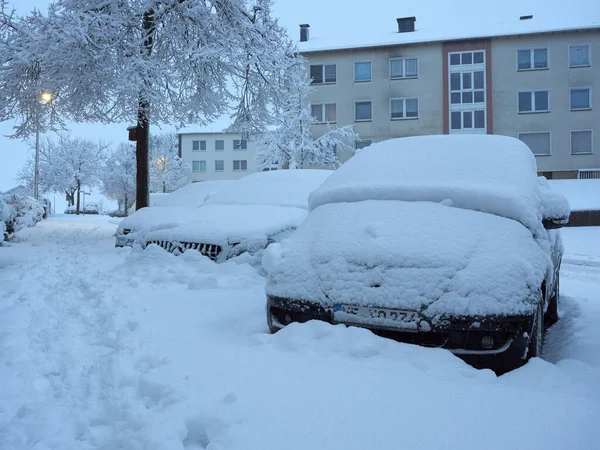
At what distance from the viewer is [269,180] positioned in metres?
8.66

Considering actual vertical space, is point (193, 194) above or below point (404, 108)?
below

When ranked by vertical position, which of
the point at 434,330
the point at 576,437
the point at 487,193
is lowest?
the point at 576,437

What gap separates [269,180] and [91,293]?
4.11 meters

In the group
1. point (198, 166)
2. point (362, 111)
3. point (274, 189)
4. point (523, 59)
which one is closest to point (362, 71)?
point (362, 111)

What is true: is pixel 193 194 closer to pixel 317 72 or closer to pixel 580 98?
pixel 317 72

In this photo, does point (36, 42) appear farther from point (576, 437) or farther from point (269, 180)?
point (576, 437)

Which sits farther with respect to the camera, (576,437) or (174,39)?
(174,39)

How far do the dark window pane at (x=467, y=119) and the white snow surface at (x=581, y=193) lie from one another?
11.6 metres

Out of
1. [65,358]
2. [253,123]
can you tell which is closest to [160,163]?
[253,123]

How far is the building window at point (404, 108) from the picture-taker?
1404 inches

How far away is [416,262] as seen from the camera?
3.08m

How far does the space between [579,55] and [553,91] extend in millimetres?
2762

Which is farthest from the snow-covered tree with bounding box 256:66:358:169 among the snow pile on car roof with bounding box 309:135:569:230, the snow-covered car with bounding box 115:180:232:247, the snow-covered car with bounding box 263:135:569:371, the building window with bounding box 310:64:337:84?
the snow-covered car with bounding box 263:135:569:371

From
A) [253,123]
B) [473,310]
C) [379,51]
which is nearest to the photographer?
[473,310]
